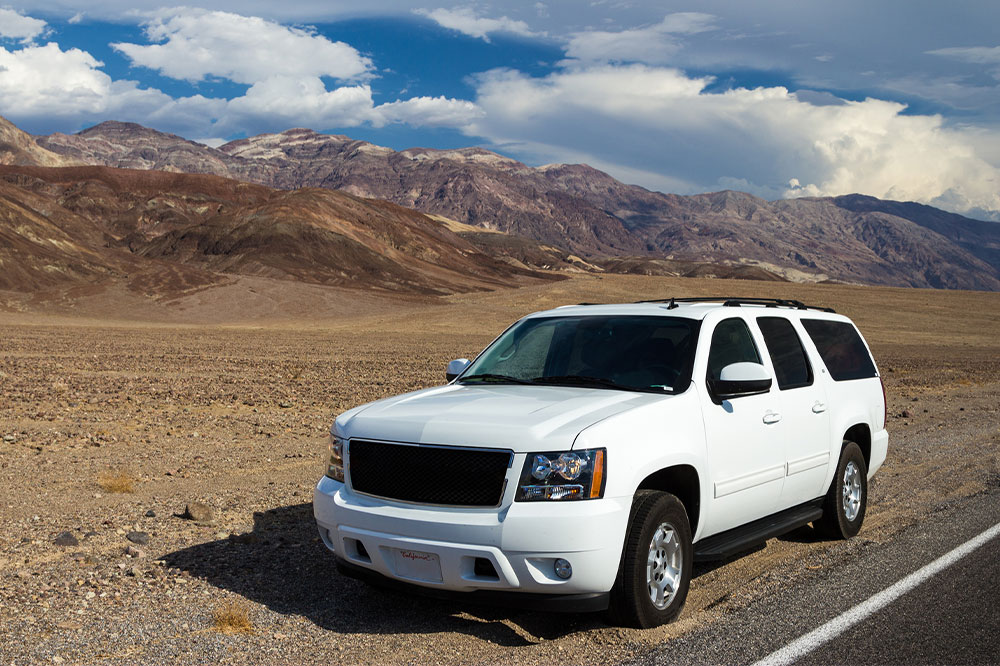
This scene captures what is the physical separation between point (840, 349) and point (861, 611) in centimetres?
279

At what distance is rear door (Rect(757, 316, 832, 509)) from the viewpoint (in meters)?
6.54

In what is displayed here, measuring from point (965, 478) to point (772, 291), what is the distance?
2787 inches

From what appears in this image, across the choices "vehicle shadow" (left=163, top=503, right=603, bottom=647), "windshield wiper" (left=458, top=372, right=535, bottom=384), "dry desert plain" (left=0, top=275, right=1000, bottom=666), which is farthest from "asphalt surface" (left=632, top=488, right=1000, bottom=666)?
"windshield wiper" (left=458, top=372, right=535, bottom=384)

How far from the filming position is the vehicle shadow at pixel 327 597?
529 centimetres

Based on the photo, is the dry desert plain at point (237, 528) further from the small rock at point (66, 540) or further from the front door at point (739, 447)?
the front door at point (739, 447)

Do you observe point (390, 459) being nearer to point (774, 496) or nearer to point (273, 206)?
point (774, 496)

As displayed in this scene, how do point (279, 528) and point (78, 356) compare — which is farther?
point (78, 356)

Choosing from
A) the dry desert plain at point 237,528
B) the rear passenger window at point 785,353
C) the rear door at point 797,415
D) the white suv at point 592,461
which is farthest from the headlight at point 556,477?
the rear passenger window at point 785,353

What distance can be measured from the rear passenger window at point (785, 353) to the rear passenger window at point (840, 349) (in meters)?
0.30

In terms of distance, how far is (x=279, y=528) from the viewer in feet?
25.1

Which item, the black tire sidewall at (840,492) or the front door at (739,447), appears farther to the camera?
the black tire sidewall at (840,492)

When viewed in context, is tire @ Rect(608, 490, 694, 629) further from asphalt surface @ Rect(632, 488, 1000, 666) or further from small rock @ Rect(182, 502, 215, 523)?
small rock @ Rect(182, 502, 215, 523)

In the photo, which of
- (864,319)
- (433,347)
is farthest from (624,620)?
(864,319)

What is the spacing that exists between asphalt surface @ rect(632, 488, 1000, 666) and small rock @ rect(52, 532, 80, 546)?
4.47 metres
